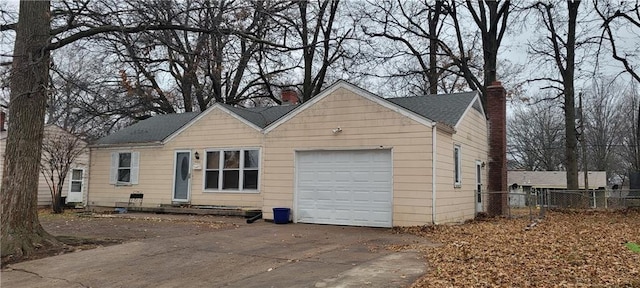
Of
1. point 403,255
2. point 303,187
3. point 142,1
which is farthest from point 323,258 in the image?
point 142,1

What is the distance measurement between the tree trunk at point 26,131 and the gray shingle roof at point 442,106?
874 cm

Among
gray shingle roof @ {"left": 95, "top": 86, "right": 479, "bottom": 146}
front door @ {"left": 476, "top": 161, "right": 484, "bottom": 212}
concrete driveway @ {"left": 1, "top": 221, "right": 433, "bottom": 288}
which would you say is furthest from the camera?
front door @ {"left": 476, "top": 161, "right": 484, "bottom": 212}

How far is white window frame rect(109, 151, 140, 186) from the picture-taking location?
18.5 metres

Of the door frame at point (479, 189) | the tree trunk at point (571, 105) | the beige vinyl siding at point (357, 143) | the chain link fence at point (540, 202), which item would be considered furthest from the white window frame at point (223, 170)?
the tree trunk at point (571, 105)

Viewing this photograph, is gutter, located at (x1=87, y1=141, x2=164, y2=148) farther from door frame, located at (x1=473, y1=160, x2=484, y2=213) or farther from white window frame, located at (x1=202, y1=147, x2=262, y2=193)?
door frame, located at (x1=473, y1=160, x2=484, y2=213)

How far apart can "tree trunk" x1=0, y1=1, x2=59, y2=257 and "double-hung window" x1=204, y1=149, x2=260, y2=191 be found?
690cm

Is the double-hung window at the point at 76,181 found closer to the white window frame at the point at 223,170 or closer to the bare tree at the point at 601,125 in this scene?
the white window frame at the point at 223,170

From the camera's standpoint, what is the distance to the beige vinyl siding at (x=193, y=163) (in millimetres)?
15906

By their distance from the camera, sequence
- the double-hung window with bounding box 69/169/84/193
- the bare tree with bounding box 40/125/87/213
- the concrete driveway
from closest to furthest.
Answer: the concrete driveway, the bare tree with bounding box 40/125/87/213, the double-hung window with bounding box 69/169/84/193

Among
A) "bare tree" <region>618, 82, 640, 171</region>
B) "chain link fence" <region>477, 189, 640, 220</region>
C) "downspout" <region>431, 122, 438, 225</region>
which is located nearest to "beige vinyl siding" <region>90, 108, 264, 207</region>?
"downspout" <region>431, 122, 438, 225</region>

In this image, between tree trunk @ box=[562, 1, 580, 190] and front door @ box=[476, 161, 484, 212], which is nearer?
front door @ box=[476, 161, 484, 212]

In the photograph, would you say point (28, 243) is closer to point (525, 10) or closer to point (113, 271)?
point (113, 271)

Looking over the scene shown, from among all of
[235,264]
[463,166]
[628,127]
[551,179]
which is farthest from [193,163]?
[628,127]

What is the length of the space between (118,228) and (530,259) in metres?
10.0
